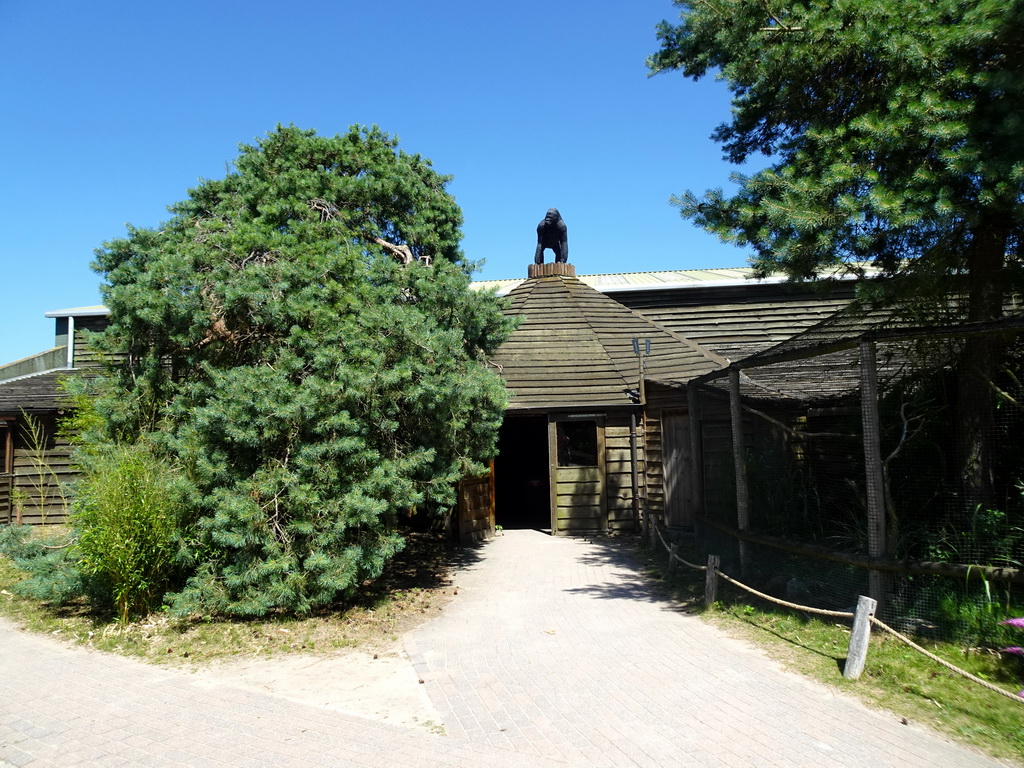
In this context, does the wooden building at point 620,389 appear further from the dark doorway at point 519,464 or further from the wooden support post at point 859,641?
the wooden support post at point 859,641

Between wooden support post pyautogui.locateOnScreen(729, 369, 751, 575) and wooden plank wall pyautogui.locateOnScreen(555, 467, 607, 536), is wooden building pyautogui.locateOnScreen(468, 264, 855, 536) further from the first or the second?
wooden support post pyautogui.locateOnScreen(729, 369, 751, 575)

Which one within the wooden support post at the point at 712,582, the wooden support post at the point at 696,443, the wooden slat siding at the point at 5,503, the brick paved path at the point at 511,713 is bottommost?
the brick paved path at the point at 511,713

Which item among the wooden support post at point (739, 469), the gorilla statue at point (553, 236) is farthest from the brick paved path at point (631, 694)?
the gorilla statue at point (553, 236)

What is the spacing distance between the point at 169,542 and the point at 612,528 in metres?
8.25

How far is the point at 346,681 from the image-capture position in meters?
6.03

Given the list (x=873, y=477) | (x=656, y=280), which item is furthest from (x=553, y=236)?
(x=873, y=477)

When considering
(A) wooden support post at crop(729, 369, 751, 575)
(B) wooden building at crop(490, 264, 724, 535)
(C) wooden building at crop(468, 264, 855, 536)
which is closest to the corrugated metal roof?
(C) wooden building at crop(468, 264, 855, 536)

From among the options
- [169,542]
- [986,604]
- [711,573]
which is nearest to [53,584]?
[169,542]

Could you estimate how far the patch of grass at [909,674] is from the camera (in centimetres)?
464

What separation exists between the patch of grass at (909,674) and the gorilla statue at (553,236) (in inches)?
455

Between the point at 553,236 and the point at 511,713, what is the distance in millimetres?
13772

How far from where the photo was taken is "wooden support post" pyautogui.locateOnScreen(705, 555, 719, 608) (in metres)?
7.90

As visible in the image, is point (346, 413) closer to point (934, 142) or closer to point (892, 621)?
point (892, 621)

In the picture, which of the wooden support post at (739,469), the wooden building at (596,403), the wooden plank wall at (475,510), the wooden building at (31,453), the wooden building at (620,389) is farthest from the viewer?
the wooden building at (31,453)
